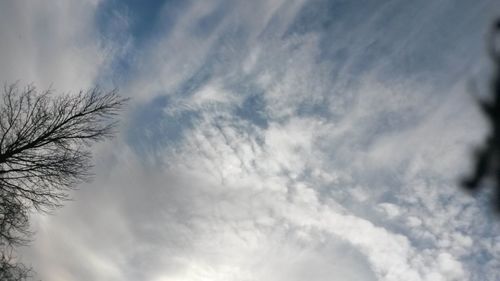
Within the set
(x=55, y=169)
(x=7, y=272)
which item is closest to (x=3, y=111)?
(x=55, y=169)

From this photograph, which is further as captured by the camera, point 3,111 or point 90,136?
point 90,136

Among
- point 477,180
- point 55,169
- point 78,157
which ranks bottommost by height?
point 55,169

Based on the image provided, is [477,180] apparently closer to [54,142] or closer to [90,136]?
[90,136]

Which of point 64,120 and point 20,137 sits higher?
point 64,120

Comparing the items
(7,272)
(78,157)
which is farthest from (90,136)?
(7,272)

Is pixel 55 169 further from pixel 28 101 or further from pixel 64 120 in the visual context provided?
pixel 28 101

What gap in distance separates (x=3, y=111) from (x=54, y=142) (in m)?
1.60

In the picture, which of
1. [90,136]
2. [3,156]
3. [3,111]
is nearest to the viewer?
[3,156]

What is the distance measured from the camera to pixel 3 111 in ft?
26.3

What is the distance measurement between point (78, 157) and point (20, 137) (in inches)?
61.5

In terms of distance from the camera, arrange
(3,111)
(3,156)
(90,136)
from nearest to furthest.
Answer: (3,156) → (3,111) → (90,136)

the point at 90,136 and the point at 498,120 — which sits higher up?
the point at 498,120

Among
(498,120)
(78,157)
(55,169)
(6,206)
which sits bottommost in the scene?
(6,206)

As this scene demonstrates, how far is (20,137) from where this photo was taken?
25.9ft
